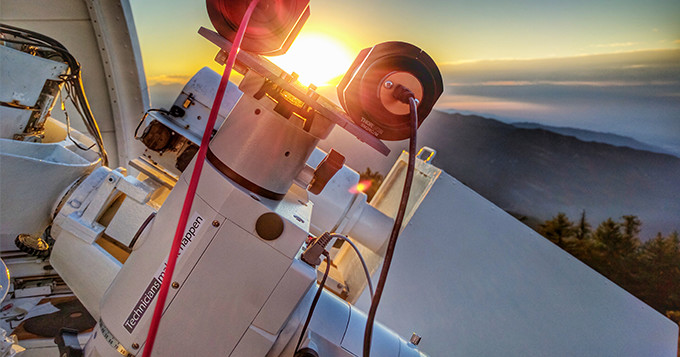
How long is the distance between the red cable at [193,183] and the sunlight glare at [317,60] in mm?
284

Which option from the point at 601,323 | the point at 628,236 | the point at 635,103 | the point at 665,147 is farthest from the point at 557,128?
the point at 601,323

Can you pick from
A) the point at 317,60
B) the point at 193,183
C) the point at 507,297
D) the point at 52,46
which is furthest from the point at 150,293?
the point at 507,297

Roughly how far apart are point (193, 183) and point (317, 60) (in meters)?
0.50

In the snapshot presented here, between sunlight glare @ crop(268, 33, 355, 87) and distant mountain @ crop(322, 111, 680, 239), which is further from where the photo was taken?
distant mountain @ crop(322, 111, 680, 239)

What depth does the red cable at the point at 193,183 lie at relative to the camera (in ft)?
1.86

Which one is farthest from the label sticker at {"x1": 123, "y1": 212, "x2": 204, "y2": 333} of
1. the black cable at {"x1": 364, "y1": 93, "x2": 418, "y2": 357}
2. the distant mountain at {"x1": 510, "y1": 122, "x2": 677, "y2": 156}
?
the distant mountain at {"x1": 510, "y1": 122, "x2": 677, "y2": 156}

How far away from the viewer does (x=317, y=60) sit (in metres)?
0.95

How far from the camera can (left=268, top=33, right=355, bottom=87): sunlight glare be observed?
34.9 inches

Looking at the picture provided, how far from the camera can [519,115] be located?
349cm

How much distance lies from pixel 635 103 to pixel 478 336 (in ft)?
9.71

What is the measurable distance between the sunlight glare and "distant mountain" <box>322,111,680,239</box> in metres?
2.08

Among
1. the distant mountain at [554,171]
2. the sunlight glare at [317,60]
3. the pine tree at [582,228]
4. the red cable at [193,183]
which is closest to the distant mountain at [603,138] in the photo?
the distant mountain at [554,171]

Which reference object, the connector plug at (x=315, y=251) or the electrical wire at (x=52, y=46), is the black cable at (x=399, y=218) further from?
the electrical wire at (x=52, y=46)

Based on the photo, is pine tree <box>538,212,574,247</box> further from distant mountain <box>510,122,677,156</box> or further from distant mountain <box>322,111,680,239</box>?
distant mountain <box>510,122,677,156</box>
